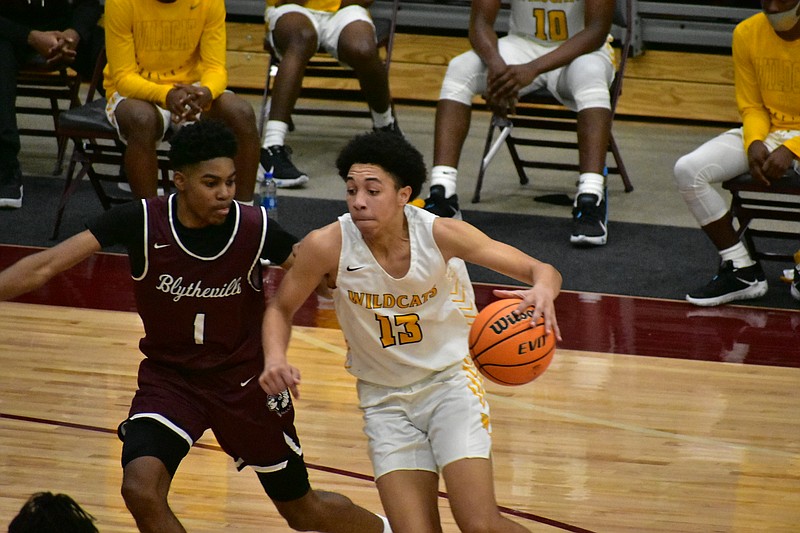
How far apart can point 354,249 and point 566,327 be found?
8.56 feet

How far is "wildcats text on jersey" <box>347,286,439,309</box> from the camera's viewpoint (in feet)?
11.5

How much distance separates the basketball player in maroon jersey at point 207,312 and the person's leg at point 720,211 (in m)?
3.21

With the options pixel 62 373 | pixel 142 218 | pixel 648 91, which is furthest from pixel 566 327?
pixel 648 91

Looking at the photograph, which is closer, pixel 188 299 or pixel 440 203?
pixel 188 299

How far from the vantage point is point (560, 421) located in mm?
4836

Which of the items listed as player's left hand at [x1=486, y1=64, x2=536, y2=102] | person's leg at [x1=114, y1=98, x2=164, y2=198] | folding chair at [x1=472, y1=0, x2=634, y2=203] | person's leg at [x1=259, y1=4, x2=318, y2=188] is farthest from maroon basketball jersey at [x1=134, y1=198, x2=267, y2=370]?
person's leg at [x1=259, y1=4, x2=318, y2=188]

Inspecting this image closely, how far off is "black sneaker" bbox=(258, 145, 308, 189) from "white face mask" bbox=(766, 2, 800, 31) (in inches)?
124

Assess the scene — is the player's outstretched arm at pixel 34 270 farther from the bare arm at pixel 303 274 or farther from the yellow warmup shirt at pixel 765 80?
the yellow warmup shirt at pixel 765 80

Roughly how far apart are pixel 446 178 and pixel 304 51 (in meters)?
1.39

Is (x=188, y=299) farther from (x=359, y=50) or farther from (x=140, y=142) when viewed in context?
(x=359, y=50)

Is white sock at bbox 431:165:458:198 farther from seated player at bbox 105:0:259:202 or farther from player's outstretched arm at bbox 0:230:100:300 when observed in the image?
player's outstretched arm at bbox 0:230:100:300

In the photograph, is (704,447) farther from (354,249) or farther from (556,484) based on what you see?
(354,249)

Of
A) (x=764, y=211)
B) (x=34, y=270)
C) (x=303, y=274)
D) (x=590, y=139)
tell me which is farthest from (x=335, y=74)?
(x=34, y=270)

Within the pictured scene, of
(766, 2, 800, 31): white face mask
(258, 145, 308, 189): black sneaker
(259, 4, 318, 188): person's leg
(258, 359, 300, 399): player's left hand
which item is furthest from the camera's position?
(258, 145, 308, 189): black sneaker
